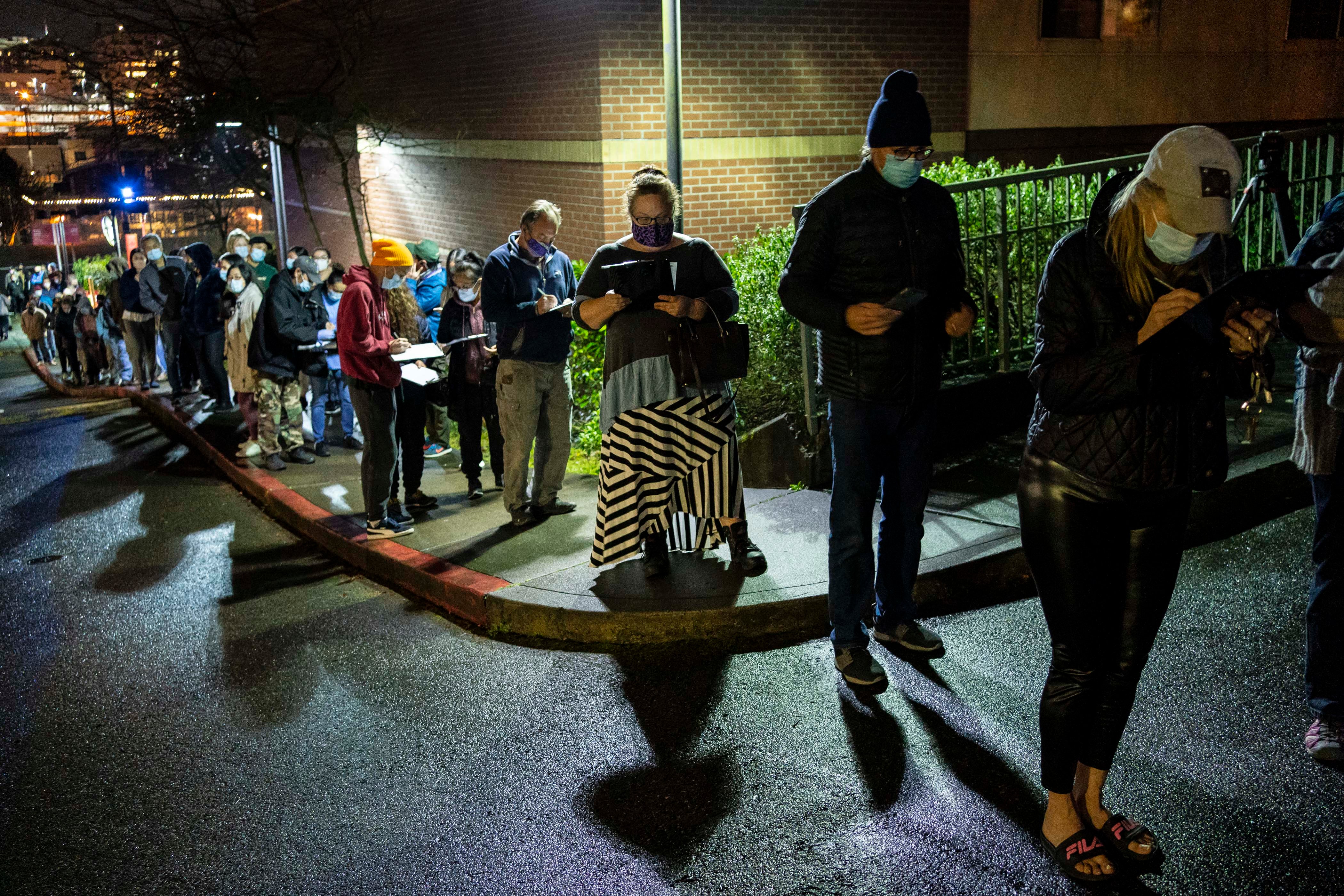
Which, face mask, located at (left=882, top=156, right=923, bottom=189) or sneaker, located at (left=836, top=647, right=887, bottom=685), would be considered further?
sneaker, located at (left=836, top=647, right=887, bottom=685)

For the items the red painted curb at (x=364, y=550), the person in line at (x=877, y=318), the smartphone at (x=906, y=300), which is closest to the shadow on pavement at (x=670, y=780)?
the person in line at (x=877, y=318)

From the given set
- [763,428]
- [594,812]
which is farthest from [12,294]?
[594,812]

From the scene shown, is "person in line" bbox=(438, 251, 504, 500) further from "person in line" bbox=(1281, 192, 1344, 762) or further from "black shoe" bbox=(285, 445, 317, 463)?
"person in line" bbox=(1281, 192, 1344, 762)

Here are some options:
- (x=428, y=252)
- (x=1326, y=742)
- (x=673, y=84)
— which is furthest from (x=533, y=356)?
(x=1326, y=742)

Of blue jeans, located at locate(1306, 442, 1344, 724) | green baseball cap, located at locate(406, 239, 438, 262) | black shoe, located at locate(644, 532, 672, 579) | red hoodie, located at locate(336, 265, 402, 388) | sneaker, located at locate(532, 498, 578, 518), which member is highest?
green baseball cap, located at locate(406, 239, 438, 262)

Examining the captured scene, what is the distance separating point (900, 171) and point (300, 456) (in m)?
7.10

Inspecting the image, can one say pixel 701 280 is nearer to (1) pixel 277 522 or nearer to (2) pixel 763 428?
(2) pixel 763 428

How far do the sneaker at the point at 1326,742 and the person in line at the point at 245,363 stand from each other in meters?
8.34

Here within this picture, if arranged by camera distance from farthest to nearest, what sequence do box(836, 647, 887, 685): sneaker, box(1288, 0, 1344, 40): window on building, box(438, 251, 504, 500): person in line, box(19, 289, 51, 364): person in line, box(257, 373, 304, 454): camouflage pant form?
box(19, 289, 51, 364): person in line < box(1288, 0, 1344, 40): window on building < box(257, 373, 304, 454): camouflage pant < box(438, 251, 504, 500): person in line < box(836, 647, 887, 685): sneaker

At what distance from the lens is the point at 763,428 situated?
309 inches

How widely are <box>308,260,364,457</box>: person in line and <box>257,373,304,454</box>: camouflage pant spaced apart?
0.53 feet

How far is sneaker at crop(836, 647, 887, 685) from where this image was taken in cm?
477

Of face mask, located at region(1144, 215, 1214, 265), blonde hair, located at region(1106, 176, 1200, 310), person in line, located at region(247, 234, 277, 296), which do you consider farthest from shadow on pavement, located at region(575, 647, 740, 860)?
person in line, located at region(247, 234, 277, 296)

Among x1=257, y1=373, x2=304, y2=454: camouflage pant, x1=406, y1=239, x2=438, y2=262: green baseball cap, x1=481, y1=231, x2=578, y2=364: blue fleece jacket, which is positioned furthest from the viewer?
x1=406, y1=239, x2=438, y2=262: green baseball cap
